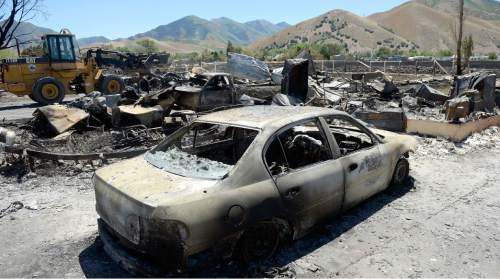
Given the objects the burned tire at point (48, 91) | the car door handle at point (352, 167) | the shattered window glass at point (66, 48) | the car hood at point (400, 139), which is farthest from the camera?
the shattered window glass at point (66, 48)

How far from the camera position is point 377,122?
9.62 m

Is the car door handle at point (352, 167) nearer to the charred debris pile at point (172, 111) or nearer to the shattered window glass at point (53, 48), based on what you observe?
the charred debris pile at point (172, 111)

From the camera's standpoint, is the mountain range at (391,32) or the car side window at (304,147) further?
the mountain range at (391,32)

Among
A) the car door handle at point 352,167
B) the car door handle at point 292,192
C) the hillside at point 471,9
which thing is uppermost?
the hillside at point 471,9

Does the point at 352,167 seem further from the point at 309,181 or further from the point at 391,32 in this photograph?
the point at 391,32

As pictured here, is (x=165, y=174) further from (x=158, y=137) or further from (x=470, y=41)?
(x=470, y=41)

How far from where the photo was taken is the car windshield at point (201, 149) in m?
3.95

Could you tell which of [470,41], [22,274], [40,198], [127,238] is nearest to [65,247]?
[22,274]

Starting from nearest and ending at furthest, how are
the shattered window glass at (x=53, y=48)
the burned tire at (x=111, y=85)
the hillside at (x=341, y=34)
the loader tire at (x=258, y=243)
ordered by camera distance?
the loader tire at (x=258, y=243) → the shattered window glass at (x=53, y=48) → the burned tire at (x=111, y=85) → the hillside at (x=341, y=34)

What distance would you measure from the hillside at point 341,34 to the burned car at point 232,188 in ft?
337

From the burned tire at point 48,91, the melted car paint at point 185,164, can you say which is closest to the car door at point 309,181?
the melted car paint at point 185,164

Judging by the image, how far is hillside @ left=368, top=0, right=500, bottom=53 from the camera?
110312mm

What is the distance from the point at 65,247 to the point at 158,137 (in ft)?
14.9

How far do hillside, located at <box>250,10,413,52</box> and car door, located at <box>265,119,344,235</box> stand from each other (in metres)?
103
